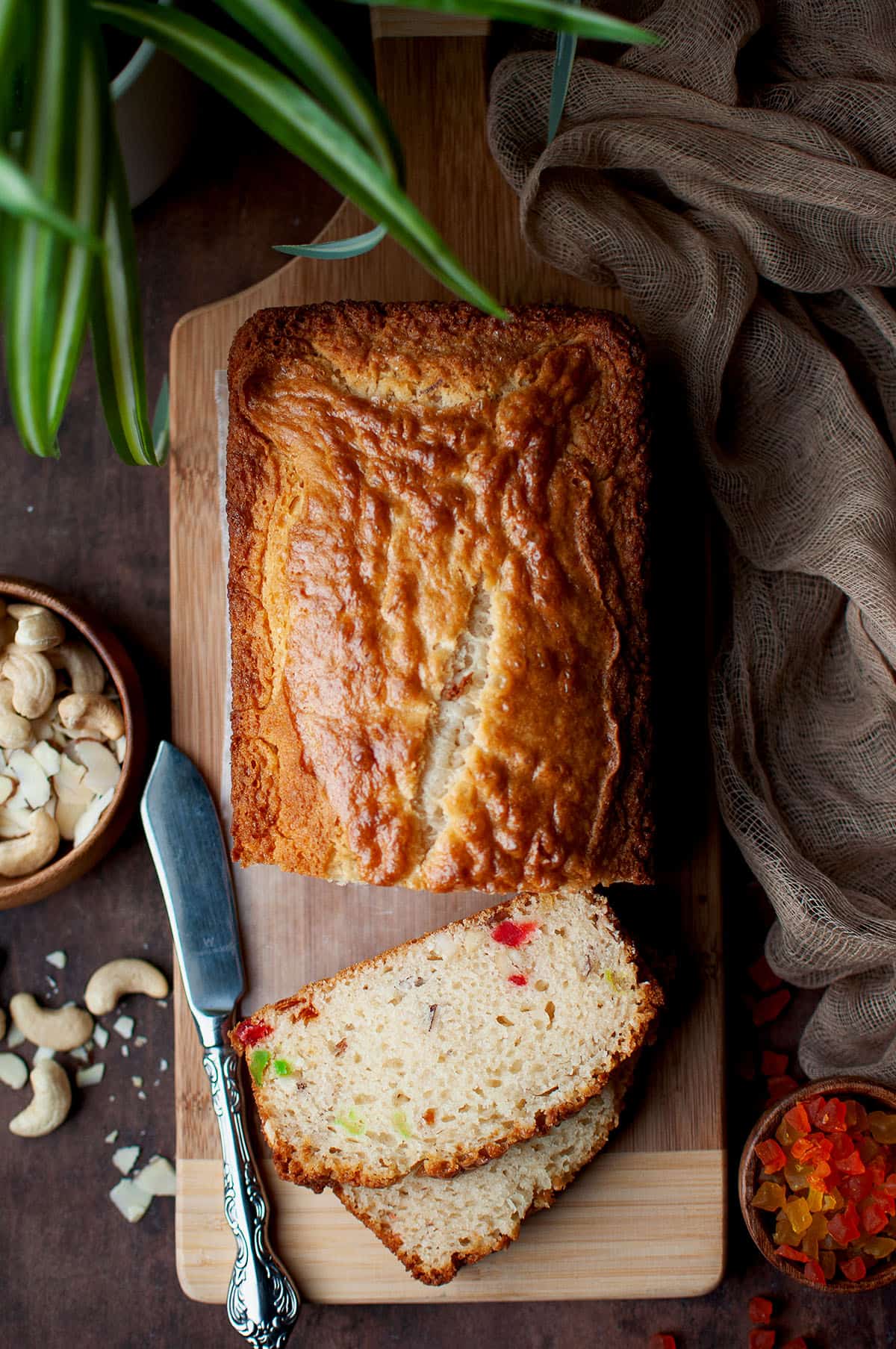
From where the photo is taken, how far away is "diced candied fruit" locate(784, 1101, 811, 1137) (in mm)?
2646

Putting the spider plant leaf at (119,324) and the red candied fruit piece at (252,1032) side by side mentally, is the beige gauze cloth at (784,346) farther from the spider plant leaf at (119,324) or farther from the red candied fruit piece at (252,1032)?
the red candied fruit piece at (252,1032)

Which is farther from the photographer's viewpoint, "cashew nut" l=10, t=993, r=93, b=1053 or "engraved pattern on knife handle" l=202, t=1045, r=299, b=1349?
"cashew nut" l=10, t=993, r=93, b=1053

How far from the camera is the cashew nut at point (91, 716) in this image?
8.96 ft

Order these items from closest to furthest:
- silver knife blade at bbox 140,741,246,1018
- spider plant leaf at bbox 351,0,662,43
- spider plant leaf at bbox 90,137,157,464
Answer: spider plant leaf at bbox 351,0,662,43, spider plant leaf at bbox 90,137,157,464, silver knife blade at bbox 140,741,246,1018

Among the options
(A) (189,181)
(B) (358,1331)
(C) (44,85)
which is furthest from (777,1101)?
(A) (189,181)

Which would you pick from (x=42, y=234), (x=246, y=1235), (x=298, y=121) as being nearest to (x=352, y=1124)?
(x=246, y=1235)

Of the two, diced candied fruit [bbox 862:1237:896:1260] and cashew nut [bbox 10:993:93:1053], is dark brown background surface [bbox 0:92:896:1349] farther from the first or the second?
diced candied fruit [bbox 862:1237:896:1260]

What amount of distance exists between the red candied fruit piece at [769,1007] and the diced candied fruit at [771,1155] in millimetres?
329

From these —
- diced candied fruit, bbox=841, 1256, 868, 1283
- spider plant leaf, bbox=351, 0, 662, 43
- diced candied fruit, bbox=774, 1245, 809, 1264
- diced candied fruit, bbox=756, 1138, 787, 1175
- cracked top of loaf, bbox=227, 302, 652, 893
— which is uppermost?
spider plant leaf, bbox=351, 0, 662, 43

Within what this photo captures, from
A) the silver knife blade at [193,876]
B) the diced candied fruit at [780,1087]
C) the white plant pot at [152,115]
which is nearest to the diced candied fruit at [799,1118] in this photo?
the diced candied fruit at [780,1087]

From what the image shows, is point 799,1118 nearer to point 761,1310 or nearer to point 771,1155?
point 771,1155

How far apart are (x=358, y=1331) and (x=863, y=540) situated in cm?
231

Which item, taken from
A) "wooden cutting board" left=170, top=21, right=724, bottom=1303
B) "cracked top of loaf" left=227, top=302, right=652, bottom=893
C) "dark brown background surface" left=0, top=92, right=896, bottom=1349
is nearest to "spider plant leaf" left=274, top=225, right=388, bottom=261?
"cracked top of loaf" left=227, top=302, right=652, bottom=893

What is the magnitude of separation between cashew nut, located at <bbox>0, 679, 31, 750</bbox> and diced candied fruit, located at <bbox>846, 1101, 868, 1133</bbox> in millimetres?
2114
